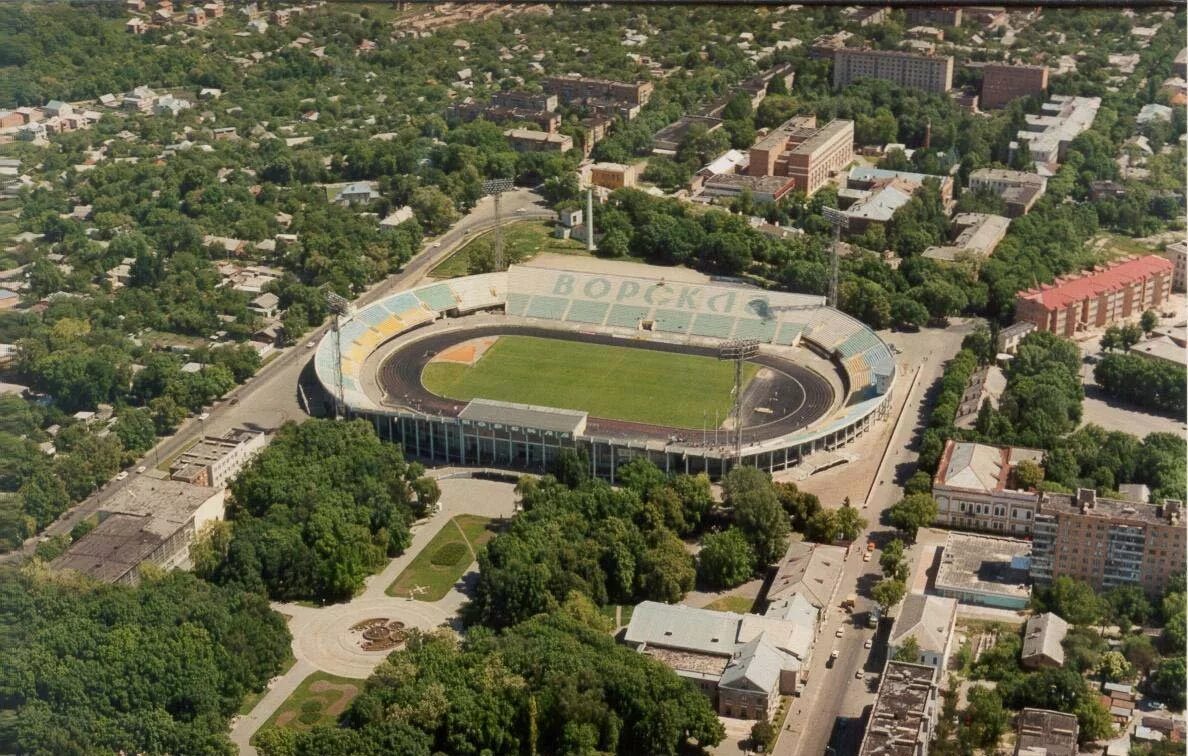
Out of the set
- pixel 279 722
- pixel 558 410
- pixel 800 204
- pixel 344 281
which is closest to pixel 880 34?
pixel 800 204

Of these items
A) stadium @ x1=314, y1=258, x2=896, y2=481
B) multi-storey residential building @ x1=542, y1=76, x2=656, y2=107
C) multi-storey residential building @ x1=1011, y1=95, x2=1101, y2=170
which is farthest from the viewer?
multi-storey residential building @ x1=542, y1=76, x2=656, y2=107

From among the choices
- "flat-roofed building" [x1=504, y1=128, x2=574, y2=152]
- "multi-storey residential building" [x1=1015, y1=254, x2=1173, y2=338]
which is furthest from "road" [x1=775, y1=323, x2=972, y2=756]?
"flat-roofed building" [x1=504, y1=128, x2=574, y2=152]

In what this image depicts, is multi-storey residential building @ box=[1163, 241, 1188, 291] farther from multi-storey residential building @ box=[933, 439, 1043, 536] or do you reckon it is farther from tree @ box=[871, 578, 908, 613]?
tree @ box=[871, 578, 908, 613]

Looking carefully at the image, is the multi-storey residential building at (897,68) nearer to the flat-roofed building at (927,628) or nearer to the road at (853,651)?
the road at (853,651)

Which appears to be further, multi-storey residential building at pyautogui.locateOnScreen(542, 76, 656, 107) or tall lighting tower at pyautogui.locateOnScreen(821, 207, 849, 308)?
multi-storey residential building at pyautogui.locateOnScreen(542, 76, 656, 107)

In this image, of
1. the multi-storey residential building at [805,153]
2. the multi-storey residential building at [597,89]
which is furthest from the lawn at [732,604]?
the multi-storey residential building at [597,89]

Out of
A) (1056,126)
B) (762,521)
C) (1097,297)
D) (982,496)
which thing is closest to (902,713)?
(762,521)
